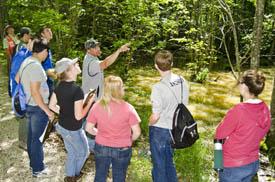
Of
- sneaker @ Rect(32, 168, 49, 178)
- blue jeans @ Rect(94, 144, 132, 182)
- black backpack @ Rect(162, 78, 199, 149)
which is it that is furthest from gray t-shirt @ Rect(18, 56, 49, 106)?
black backpack @ Rect(162, 78, 199, 149)

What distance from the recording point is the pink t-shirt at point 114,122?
4.02 m

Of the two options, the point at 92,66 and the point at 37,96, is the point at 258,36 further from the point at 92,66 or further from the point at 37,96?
the point at 37,96

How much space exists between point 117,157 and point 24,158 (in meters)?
2.67

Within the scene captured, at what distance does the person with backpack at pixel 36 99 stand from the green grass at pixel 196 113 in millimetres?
1489

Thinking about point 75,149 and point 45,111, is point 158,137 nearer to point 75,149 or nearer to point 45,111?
point 75,149

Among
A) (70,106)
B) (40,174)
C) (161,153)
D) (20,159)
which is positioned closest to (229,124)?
(161,153)

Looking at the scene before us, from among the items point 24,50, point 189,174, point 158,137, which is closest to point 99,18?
point 24,50

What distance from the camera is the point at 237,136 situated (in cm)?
360

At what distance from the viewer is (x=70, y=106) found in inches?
176

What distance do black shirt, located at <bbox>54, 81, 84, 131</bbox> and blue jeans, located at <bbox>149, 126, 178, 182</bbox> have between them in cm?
98

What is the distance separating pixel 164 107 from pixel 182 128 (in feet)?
1.13

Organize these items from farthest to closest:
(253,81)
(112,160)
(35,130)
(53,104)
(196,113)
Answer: (196,113)
(35,130)
(53,104)
(112,160)
(253,81)

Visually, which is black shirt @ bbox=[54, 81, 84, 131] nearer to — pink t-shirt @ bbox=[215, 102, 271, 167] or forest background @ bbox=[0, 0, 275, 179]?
pink t-shirt @ bbox=[215, 102, 271, 167]

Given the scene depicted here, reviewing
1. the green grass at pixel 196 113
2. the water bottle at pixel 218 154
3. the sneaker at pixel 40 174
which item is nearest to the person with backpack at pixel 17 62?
the sneaker at pixel 40 174
